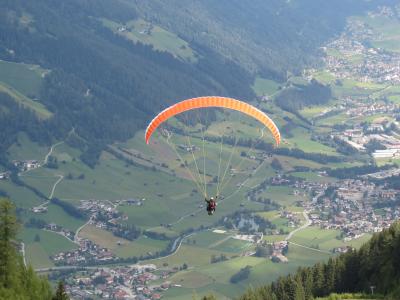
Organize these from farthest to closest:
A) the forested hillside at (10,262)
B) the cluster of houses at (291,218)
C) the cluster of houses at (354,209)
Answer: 1. the cluster of houses at (291,218)
2. the cluster of houses at (354,209)
3. the forested hillside at (10,262)

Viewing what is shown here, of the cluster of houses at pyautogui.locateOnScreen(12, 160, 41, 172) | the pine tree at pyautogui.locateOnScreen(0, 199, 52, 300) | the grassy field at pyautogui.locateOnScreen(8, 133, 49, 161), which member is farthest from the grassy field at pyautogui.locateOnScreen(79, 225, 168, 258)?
the pine tree at pyautogui.locateOnScreen(0, 199, 52, 300)

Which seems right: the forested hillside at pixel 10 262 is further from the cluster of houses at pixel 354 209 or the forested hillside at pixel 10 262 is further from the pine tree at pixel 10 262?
the cluster of houses at pixel 354 209

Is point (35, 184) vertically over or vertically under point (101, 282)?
over

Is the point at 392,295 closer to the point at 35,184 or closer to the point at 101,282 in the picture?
the point at 101,282

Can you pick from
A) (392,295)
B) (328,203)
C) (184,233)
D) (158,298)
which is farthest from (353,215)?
(392,295)

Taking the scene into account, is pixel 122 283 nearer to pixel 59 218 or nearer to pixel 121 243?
pixel 121 243

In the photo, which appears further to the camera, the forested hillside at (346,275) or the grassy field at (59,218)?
the grassy field at (59,218)

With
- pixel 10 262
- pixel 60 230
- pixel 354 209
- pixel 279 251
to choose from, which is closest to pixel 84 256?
pixel 60 230

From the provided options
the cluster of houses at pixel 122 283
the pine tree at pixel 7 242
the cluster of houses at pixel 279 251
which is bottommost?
the cluster of houses at pixel 122 283

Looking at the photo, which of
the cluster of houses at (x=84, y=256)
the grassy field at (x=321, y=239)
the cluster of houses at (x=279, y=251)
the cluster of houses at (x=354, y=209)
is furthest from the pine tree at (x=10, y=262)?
the cluster of houses at (x=354, y=209)
